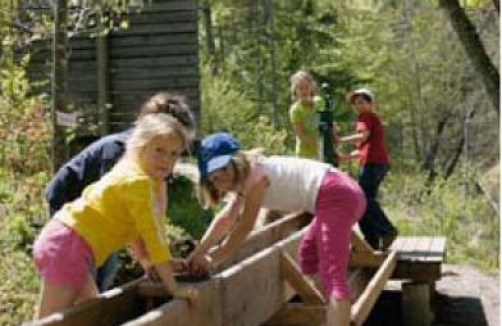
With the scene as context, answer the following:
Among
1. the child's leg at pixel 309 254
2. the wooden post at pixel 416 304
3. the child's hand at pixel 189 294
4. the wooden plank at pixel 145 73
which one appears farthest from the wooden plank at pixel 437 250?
the child's hand at pixel 189 294

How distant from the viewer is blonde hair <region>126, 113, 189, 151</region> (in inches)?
177

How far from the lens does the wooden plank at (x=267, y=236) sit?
666cm

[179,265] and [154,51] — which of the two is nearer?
[179,265]

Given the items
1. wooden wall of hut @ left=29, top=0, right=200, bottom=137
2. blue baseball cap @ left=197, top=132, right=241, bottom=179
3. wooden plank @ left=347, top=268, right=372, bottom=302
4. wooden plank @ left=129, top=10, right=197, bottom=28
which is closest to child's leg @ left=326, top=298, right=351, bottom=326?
blue baseball cap @ left=197, top=132, right=241, bottom=179

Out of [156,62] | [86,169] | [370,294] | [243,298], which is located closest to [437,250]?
[370,294]

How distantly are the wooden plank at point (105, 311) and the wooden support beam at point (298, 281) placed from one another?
172cm

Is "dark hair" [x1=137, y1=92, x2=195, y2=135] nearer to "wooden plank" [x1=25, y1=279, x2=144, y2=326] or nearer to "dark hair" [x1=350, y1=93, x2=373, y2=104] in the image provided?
"wooden plank" [x1=25, y1=279, x2=144, y2=326]

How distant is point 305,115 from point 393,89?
28832 millimetres

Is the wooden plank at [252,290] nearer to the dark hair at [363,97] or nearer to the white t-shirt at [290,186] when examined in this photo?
the white t-shirt at [290,186]

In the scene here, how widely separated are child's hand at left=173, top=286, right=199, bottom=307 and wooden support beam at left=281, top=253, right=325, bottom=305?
1.92m

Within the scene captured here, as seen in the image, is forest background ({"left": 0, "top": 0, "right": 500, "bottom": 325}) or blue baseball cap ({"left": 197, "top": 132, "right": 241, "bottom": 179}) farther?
forest background ({"left": 0, "top": 0, "right": 500, "bottom": 325})

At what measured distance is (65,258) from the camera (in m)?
4.54

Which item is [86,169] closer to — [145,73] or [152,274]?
[152,274]

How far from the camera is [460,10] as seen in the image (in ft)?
18.5
